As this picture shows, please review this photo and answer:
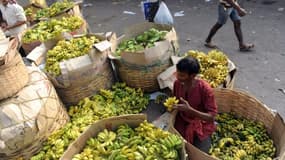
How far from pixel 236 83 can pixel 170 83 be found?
1.40 metres

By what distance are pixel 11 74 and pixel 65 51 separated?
3.22 ft

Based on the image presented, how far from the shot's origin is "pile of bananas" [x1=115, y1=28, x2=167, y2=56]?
4.41 metres

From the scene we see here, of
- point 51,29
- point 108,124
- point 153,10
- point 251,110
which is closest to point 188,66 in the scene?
point 108,124

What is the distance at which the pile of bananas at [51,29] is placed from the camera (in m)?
5.17

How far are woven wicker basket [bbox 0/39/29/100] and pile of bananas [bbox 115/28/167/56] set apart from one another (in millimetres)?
1295

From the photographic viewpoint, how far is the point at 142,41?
4.58m

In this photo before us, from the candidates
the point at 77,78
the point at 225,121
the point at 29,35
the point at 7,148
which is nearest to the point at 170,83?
the point at 225,121

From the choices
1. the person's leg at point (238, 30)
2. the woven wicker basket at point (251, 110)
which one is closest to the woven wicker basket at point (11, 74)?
the woven wicker basket at point (251, 110)

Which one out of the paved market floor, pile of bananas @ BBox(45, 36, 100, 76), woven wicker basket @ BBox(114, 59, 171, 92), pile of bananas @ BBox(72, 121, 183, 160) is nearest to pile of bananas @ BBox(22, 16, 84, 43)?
pile of bananas @ BBox(45, 36, 100, 76)

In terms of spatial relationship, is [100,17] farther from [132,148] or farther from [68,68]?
[132,148]

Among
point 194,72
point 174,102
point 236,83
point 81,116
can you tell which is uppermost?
point 194,72

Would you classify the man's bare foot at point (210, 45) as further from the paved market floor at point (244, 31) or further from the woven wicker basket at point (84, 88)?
the woven wicker basket at point (84, 88)

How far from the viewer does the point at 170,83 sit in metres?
4.17

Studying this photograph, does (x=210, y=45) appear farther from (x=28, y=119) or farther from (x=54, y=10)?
(x=28, y=119)
